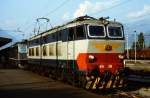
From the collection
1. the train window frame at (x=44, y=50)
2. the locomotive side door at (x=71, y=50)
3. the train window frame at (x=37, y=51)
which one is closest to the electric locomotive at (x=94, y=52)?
the locomotive side door at (x=71, y=50)

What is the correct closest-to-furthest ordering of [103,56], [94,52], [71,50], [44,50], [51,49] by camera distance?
1. [94,52]
2. [103,56]
3. [71,50]
4. [51,49]
5. [44,50]

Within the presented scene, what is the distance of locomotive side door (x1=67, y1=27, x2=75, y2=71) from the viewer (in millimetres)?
18656

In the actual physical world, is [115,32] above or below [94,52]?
Result: above

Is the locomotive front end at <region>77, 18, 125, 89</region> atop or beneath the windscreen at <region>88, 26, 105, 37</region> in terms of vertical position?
beneath

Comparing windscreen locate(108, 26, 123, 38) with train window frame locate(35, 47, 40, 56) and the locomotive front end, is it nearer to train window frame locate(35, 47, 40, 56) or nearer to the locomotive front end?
the locomotive front end

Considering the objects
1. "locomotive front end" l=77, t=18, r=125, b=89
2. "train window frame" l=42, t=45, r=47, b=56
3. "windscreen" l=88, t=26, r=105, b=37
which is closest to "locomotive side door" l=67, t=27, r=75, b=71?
"locomotive front end" l=77, t=18, r=125, b=89

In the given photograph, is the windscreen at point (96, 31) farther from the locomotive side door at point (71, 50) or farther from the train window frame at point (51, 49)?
the train window frame at point (51, 49)

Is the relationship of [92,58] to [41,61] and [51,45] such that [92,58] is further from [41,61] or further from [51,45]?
[41,61]

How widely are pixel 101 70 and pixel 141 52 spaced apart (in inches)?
1842

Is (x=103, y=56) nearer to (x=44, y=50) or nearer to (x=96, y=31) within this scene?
(x=96, y=31)

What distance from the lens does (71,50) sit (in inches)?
746

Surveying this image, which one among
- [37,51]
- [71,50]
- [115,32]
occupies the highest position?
[115,32]

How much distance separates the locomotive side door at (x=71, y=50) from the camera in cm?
1866

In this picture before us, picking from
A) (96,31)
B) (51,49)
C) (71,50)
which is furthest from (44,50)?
(96,31)
